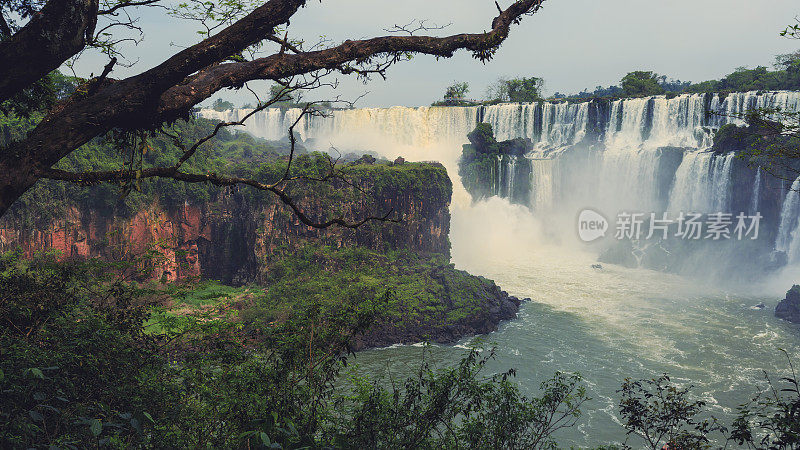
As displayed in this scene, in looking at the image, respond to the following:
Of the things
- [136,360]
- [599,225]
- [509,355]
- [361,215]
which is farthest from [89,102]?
[599,225]

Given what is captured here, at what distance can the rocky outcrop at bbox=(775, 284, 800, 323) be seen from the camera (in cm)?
2566

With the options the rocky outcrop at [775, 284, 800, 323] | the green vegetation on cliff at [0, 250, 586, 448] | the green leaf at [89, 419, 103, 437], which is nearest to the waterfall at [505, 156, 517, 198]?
the rocky outcrop at [775, 284, 800, 323]

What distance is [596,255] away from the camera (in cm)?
4138

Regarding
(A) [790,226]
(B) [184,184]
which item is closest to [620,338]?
(A) [790,226]

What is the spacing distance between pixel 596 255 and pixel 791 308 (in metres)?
16.0

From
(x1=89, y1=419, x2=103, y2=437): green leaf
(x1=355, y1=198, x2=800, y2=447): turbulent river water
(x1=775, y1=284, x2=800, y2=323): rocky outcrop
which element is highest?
(x1=89, y1=419, x2=103, y2=437): green leaf

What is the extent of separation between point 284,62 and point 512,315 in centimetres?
2447

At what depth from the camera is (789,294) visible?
2647cm

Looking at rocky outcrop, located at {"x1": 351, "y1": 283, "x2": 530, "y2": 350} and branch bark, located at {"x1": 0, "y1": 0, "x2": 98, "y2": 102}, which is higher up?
branch bark, located at {"x1": 0, "y1": 0, "x2": 98, "y2": 102}

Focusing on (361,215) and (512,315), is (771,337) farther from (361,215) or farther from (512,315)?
(361,215)

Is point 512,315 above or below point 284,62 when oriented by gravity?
below

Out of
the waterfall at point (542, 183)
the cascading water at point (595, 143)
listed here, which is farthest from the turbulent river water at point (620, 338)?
the waterfall at point (542, 183)

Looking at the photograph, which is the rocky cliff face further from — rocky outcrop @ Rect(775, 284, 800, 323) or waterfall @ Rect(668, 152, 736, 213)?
rocky outcrop @ Rect(775, 284, 800, 323)

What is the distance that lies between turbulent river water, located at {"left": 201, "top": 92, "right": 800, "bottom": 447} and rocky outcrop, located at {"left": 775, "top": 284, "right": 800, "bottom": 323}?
1.88 feet
